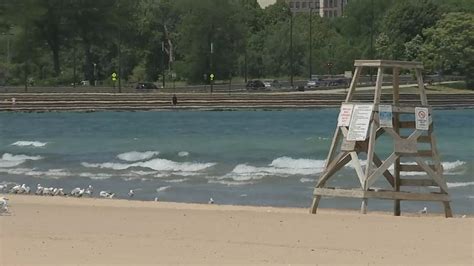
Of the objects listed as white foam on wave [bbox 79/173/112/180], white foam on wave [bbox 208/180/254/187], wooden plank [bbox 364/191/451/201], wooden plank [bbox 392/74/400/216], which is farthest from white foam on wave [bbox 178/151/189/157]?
wooden plank [bbox 364/191/451/201]

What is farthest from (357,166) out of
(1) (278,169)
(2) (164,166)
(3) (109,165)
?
(3) (109,165)

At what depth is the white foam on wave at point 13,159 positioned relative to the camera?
33.8 metres

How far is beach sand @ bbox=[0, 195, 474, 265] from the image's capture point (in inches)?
433

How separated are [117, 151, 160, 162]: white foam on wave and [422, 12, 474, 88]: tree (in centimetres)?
7147

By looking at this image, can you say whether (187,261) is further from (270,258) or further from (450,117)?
(450,117)

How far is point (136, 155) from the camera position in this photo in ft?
122

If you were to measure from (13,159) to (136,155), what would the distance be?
13.9ft

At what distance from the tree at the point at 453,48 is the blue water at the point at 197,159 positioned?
1441 inches

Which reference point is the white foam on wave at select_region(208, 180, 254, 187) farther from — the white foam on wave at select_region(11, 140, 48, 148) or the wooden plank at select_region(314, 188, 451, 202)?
the white foam on wave at select_region(11, 140, 48, 148)

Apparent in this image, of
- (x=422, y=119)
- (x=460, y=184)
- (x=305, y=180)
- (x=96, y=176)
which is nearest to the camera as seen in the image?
(x=422, y=119)

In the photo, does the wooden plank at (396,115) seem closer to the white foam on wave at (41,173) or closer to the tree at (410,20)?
the white foam on wave at (41,173)

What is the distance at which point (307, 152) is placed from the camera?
39344 millimetres

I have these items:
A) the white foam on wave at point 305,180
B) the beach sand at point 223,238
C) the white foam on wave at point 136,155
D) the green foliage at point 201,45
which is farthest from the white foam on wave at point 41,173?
the green foliage at point 201,45

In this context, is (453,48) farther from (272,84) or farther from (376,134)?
(376,134)
